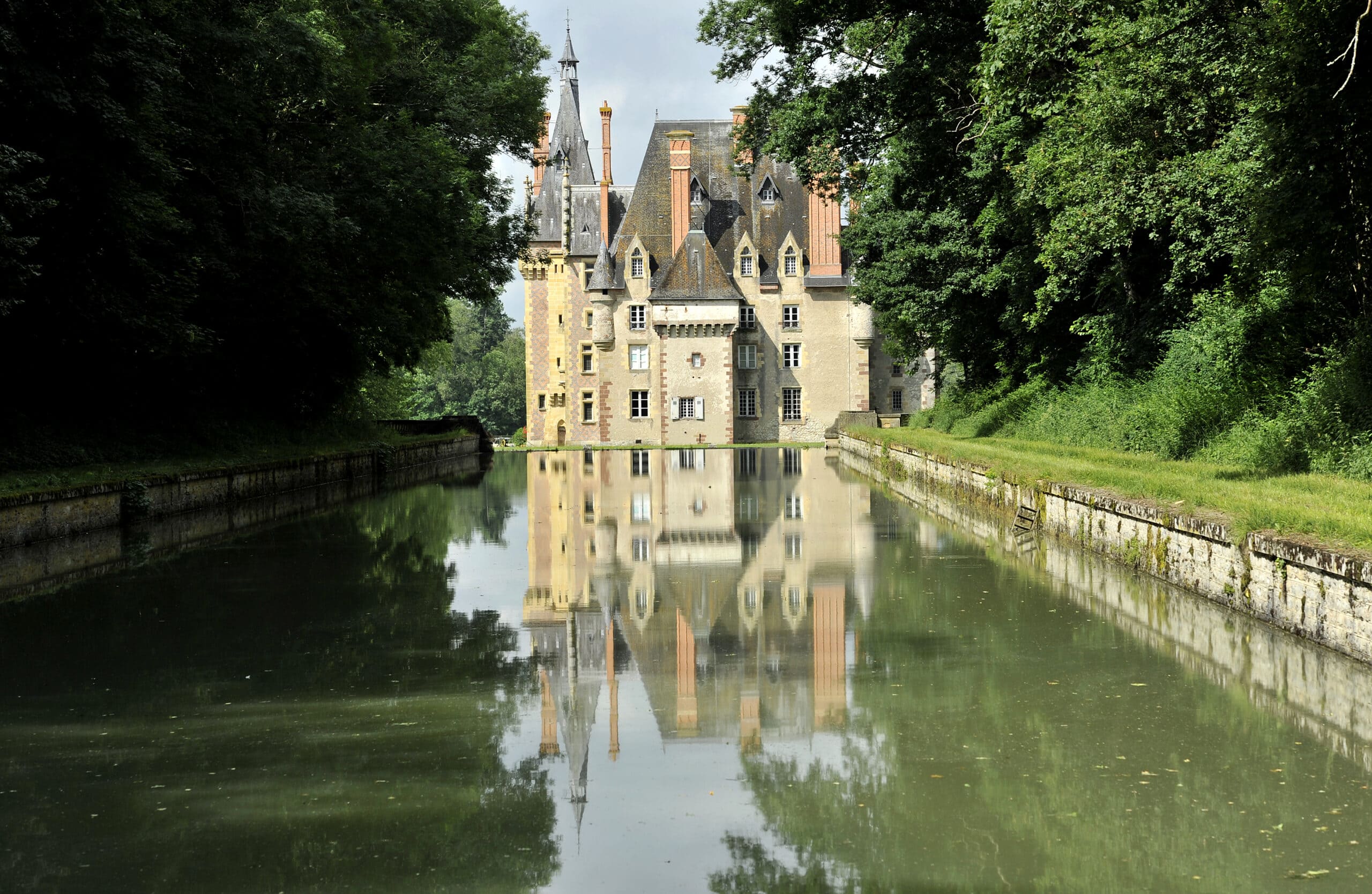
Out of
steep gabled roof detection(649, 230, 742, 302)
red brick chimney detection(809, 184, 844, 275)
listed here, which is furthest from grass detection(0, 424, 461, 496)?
red brick chimney detection(809, 184, 844, 275)

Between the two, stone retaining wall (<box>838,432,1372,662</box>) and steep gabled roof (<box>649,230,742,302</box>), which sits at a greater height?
steep gabled roof (<box>649,230,742,302</box>)

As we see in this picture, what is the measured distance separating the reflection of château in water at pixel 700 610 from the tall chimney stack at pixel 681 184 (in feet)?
161

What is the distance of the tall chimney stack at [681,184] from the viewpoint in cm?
7219

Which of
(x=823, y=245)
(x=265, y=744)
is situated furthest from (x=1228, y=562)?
(x=823, y=245)

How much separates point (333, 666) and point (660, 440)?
63521mm

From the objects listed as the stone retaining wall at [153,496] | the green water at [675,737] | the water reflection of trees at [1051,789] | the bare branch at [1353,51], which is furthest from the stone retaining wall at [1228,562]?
the stone retaining wall at [153,496]

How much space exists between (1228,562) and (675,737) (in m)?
5.67

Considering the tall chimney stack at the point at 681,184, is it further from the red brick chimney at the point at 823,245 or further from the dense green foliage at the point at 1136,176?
the dense green foliage at the point at 1136,176

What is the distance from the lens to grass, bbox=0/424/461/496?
18562mm

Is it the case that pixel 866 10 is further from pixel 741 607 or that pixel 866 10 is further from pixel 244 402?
pixel 244 402

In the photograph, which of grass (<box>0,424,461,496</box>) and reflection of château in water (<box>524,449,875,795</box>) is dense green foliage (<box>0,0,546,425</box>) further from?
reflection of château in water (<box>524,449,875,795</box>)

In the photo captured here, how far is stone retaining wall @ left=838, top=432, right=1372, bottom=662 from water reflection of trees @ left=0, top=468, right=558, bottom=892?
533 cm

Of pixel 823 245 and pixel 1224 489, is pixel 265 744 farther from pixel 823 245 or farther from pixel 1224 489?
pixel 823 245

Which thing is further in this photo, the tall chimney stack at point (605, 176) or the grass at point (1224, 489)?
the tall chimney stack at point (605, 176)
